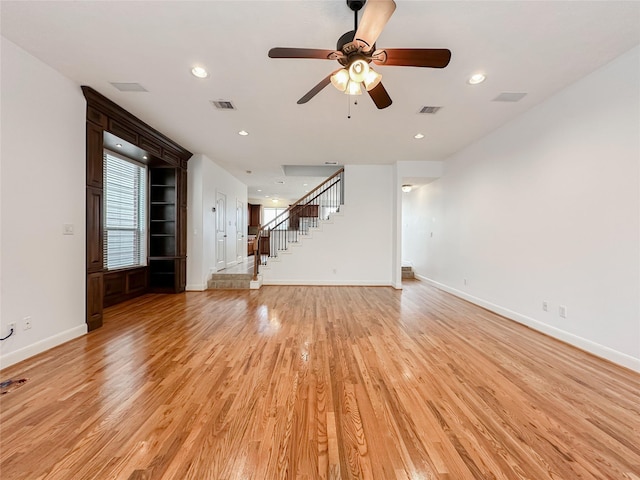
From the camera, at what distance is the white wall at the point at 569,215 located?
2.61m

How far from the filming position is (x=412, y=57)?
6.58ft

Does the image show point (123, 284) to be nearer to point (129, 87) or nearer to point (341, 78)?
point (129, 87)

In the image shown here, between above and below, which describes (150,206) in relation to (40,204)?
above

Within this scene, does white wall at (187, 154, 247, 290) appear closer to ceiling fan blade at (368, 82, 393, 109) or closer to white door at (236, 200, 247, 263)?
white door at (236, 200, 247, 263)

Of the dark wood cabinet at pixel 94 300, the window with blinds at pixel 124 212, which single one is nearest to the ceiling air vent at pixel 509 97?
the dark wood cabinet at pixel 94 300

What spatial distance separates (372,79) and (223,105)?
7.55 ft

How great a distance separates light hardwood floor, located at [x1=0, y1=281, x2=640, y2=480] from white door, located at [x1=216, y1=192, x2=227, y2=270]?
3685 millimetres

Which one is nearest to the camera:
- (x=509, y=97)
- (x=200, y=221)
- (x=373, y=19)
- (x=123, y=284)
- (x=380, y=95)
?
(x=373, y=19)

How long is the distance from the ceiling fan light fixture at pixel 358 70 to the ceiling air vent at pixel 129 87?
2.67m

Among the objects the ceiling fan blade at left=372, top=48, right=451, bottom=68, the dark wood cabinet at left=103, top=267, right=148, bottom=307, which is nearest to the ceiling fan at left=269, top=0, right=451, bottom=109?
the ceiling fan blade at left=372, top=48, right=451, bottom=68

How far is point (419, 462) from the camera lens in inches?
57.3

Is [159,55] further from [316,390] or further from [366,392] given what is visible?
[366,392]

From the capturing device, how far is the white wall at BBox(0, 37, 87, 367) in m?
2.49

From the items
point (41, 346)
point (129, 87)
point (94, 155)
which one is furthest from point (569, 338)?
point (94, 155)
